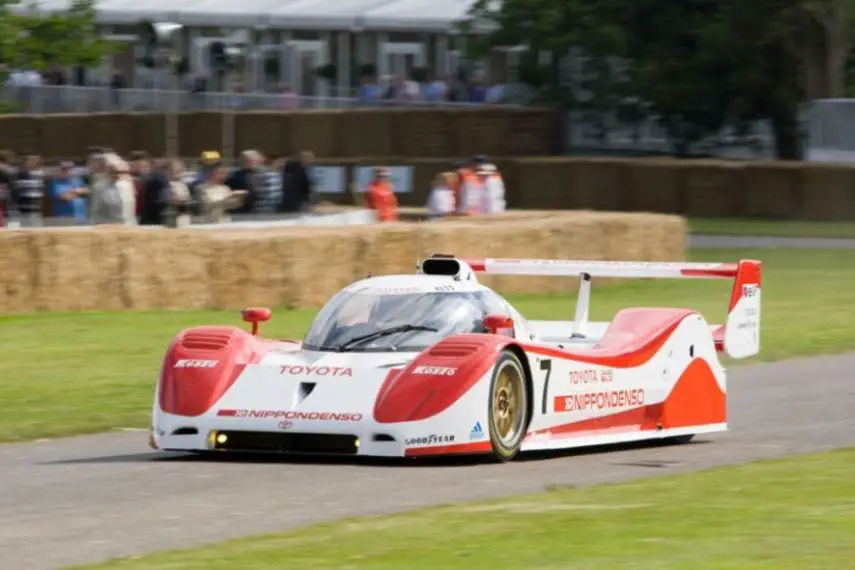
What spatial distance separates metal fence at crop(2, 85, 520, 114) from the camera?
4494cm

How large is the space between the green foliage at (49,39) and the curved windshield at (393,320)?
27.5 meters

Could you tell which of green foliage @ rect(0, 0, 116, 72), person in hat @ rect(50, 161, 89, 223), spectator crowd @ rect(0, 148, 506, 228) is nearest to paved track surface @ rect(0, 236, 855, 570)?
spectator crowd @ rect(0, 148, 506, 228)

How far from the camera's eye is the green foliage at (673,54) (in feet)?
140

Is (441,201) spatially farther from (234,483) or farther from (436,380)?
(234,483)

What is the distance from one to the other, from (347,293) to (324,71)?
3559cm

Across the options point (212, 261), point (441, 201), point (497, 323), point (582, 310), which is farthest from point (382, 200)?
point (497, 323)

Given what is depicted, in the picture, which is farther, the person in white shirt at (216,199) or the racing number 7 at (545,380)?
the person in white shirt at (216,199)

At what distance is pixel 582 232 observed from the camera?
973 inches

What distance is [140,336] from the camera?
1838 cm

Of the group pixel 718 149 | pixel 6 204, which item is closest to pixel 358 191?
pixel 718 149

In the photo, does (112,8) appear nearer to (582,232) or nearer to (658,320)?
(582,232)

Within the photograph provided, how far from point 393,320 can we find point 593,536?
12.0 ft

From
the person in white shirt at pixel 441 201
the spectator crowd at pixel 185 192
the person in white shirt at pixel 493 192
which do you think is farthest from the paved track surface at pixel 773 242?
the person in white shirt at pixel 441 201

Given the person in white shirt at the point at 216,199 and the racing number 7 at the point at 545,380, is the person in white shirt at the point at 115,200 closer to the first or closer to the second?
the person in white shirt at the point at 216,199
